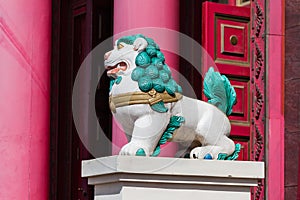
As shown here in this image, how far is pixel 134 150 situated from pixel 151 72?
0.66 metres

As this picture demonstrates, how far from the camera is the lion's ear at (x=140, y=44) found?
8.79 metres

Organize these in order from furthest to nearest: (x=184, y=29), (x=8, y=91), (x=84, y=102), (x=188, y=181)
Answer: (x=84, y=102), (x=184, y=29), (x=8, y=91), (x=188, y=181)

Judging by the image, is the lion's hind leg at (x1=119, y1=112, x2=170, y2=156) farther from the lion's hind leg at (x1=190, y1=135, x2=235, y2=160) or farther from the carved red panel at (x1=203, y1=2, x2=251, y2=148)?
the carved red panel at (x1=203, y1=2, x2=251, y2=148)

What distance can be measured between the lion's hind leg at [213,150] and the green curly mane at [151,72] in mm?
526

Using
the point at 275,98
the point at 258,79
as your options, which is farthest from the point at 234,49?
the point at 275,98

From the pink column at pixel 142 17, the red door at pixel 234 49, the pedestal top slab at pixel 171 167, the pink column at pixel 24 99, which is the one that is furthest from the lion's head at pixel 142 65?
the red door at pixel 234 49

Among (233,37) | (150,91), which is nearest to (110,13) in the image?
(233,37)

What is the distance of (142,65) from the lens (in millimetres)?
8758

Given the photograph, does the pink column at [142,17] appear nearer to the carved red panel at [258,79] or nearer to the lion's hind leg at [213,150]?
the carved red panel at [258,79]

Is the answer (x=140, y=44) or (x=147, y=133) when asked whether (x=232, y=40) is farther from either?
(x=147, y=133)

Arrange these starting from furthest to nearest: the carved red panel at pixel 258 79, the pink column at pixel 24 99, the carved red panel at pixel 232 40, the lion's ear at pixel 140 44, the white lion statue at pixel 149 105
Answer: the carved red panel at pixel 232 40, the carved red panel at pixel 258 79, the pink column at pixel 24 99, the lion's ear at pixel 140 44, the white lion statue at pixel 149 105

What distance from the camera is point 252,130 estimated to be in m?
14.0

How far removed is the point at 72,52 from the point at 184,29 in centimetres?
324

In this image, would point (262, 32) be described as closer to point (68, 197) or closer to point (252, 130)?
point (252, 130)
